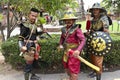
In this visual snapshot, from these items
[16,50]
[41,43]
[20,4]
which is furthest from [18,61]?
[20,4]

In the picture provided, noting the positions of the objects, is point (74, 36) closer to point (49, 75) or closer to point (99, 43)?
point (99, 43)

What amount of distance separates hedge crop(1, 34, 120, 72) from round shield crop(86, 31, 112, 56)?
1.39 meters

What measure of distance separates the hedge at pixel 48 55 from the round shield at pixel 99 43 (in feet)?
4.57

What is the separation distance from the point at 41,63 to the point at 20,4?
1910 millimetres

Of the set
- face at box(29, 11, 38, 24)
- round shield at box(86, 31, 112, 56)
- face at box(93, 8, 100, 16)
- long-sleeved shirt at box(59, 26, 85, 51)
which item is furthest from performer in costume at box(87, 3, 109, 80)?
face at box(29, 11, 38, 24)

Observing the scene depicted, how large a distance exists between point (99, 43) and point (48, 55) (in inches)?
79.6

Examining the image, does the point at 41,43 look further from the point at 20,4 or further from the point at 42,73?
the point at 20,4

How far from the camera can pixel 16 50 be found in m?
7.57

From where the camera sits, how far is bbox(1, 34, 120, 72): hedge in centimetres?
746

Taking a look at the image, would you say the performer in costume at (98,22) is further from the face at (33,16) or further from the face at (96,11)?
the face at (33,16)

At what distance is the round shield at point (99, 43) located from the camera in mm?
5812

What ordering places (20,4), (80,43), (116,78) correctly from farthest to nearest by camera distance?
(20,4) → (116,78) → (80,43)

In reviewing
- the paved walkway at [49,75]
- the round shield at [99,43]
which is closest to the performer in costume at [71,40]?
the round shield at [99,43]

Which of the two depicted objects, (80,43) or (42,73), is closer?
(80,43)
